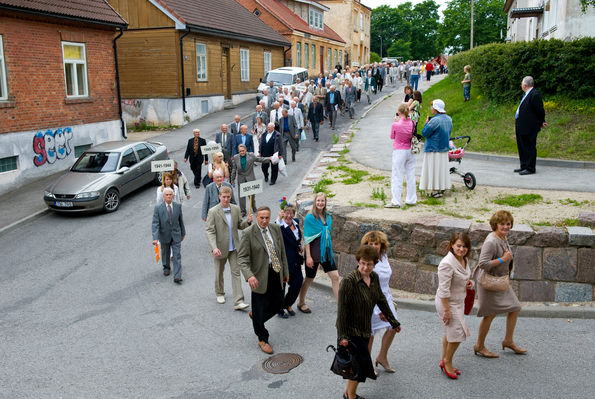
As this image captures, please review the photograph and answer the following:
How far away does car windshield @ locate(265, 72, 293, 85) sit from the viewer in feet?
97.7

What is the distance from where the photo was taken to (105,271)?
33.7 ft

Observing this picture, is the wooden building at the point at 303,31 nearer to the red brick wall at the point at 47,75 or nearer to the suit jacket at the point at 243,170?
the red brick wall at the point at 47,75

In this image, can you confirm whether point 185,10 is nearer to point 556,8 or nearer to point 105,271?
point 556,8

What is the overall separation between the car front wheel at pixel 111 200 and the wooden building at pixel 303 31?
28129 millimetres

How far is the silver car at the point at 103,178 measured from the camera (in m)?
13.9

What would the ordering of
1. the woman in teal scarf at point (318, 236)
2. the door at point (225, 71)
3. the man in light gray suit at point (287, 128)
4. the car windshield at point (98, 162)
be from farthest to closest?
the door at point (225, 71)
the man in light gray suit at point (287, 128)
the car windshield at point (98, 162)
the woman in teal scarf at point (318, 236)

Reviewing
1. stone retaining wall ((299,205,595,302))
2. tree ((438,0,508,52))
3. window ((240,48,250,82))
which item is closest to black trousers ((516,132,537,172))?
stone retaining wall ((299,205,595,302))

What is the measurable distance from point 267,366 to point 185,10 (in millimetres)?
24155

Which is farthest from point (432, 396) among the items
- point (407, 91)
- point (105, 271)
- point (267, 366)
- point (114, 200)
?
point (407, 91)

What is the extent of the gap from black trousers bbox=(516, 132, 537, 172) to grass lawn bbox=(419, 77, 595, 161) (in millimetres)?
1937

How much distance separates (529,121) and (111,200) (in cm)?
1052

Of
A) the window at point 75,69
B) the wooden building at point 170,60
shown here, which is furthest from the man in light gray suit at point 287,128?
the wooden building at point 170,60

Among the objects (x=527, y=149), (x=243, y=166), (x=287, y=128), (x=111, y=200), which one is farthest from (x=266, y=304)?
(x=287, y=128)

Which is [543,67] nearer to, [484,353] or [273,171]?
[273,171]
